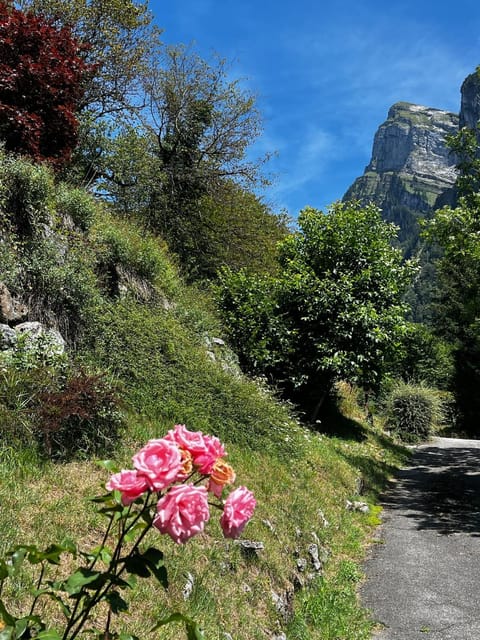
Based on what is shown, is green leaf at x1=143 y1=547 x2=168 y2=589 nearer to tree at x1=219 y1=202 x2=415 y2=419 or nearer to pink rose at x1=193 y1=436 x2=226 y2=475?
pink rose at x1=193 y1=436 x2=226 y2=475

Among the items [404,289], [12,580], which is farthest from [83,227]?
[404,289]

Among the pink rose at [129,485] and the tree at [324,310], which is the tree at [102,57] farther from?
the pink rose at [129,485]

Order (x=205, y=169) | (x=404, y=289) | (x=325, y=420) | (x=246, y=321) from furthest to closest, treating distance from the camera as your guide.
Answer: (x=205, y=169) → (x=325, y=420) → (x=404, y=289) → (x=246, y=321)

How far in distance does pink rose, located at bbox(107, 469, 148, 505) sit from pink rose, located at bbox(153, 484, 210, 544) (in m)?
0.08

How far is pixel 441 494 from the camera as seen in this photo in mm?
11086

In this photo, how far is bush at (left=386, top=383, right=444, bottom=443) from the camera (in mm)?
24641

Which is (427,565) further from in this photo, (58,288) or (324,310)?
(324,310)

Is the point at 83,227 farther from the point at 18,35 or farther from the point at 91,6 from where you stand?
the point at 91,6

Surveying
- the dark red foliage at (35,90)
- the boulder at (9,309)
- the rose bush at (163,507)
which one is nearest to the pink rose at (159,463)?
the rose bush at (163,507)

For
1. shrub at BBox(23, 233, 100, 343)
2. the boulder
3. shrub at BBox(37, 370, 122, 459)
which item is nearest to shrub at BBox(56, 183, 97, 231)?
shrub at BBox(23, 233, 100, 343)

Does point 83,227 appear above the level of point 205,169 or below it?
below

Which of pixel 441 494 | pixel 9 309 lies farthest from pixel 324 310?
pixel 9 309

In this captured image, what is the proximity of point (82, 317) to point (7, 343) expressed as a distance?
1664 mm

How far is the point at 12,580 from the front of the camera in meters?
2.86
